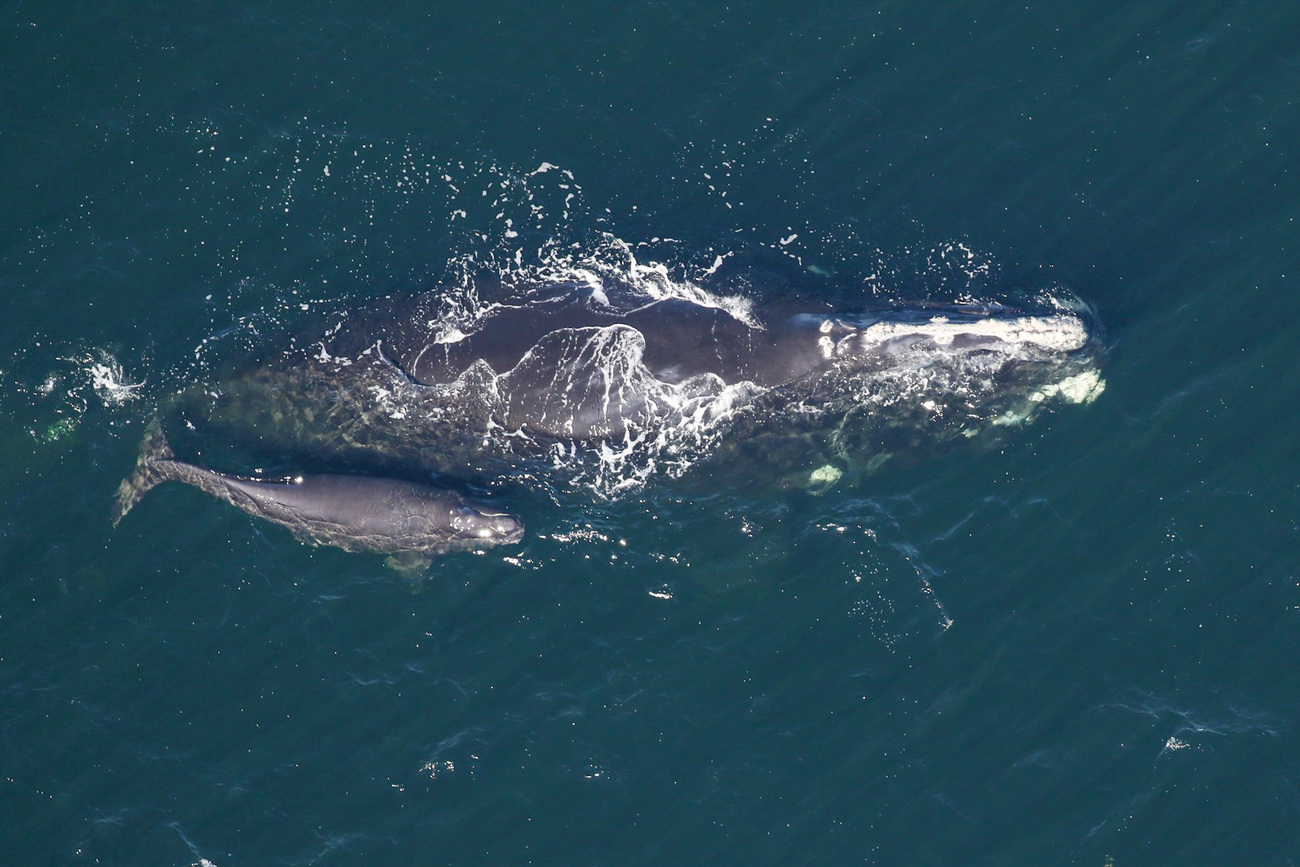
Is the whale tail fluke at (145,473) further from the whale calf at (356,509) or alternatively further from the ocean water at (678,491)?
the ocean water at (678,491)

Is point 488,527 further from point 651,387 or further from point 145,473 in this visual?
point 145,473

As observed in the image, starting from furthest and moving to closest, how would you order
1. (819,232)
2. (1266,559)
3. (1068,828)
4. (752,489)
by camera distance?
(819,232) < (752,489) < (1266,559) < (1068,828)

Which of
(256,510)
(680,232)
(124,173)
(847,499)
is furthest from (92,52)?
(847,499)

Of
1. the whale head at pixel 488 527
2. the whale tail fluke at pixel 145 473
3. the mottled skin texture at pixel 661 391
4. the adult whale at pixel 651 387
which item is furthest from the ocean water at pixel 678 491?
the mottled skin texture at pixel 661 391

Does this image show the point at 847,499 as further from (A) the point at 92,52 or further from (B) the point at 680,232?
(A) the point at 92,52

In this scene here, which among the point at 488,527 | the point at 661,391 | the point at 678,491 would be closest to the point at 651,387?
the point at 661,391

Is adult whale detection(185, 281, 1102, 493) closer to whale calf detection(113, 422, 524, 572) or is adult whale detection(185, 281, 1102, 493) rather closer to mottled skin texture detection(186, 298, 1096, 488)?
mottled skin texture detection(186, 298, 1096, 488)
